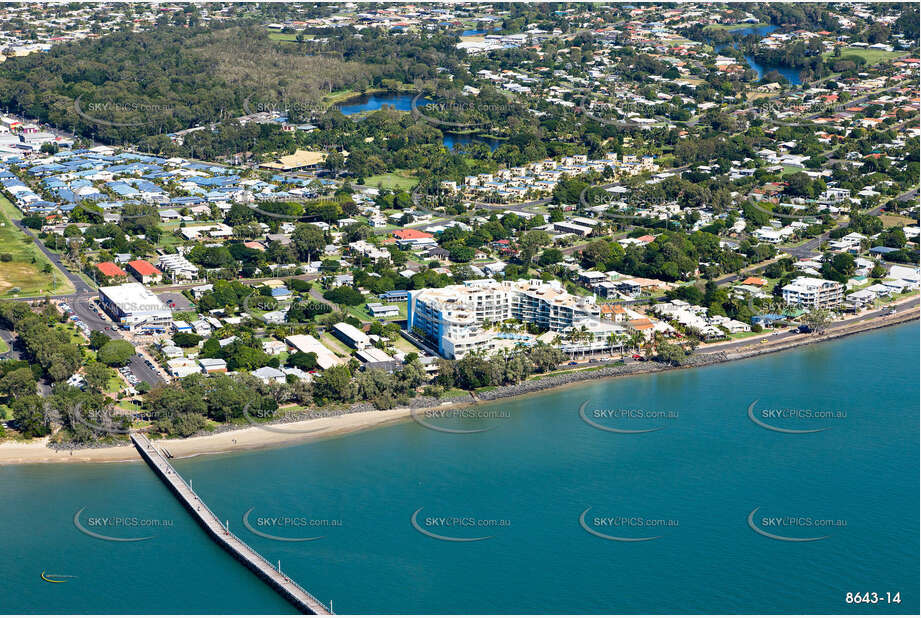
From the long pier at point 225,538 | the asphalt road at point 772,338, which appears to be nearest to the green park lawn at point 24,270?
the long pier at point 225,538

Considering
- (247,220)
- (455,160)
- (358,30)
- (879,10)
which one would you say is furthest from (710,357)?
(879,10)

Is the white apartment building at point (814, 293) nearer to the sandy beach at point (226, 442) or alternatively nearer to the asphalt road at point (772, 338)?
the asphalt road at point (772, 338)

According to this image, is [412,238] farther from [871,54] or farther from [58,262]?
[871,54]

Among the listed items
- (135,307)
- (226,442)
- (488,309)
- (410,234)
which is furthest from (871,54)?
(226,442)

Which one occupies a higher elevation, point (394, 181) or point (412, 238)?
point (412, 238)

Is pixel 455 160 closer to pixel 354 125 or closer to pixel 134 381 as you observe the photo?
pixel 354 125

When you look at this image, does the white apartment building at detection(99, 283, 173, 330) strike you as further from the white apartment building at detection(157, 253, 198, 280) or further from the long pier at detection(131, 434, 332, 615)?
the long pier at detection(131, 434, 332, 615)
